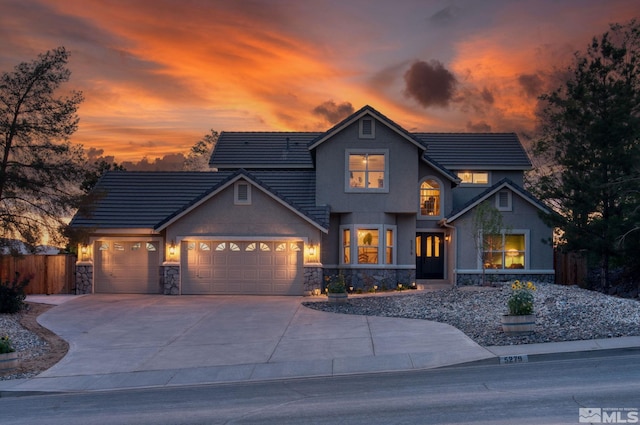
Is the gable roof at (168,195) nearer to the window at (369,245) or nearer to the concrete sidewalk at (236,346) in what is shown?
the window at (369,245)

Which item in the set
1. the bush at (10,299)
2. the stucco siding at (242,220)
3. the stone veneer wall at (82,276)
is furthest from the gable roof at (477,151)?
the bush at (10,299)

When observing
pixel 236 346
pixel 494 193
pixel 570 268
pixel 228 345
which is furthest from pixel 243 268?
pixel 570 268

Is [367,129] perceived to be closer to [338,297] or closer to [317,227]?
[317,227]

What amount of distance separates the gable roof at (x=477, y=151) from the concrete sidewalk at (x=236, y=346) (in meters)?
14.4

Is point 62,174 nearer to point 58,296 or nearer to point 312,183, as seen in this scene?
point 58,296

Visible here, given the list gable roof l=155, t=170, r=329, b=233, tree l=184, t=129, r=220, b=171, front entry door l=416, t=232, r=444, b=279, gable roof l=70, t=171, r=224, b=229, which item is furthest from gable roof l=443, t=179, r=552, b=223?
tree l=184, t=129, r=220, b=171

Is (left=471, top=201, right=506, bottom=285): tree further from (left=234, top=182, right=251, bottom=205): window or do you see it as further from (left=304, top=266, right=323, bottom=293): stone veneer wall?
(left=234, top=182, right=251, bottom=205): window

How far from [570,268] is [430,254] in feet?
22.0

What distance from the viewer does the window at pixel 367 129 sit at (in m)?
28.4

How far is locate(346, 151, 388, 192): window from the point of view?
28.6 m

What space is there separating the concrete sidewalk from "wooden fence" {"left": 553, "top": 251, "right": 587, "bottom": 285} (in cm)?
1483

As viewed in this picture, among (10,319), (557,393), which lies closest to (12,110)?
(10,319)

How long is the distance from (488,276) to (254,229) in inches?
419

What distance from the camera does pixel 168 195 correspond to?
3062cm
